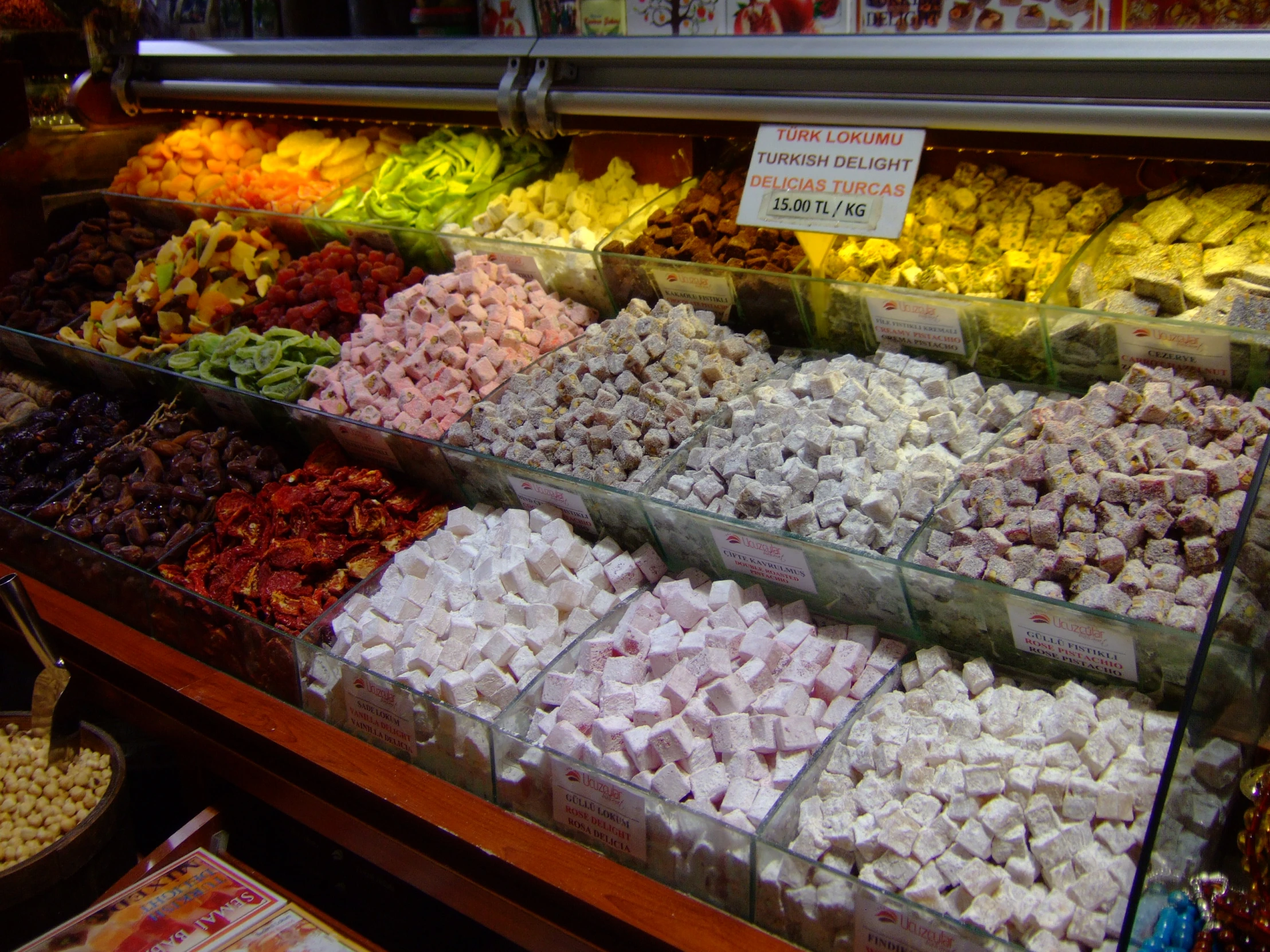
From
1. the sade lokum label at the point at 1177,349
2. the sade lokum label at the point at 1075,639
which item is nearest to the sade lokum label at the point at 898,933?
the sade lokum label at the point at 1075,639

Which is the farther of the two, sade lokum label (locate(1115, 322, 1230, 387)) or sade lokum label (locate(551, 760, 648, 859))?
sade lokum label (locate(1115, 322, 1230, 387))

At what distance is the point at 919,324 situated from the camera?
2.05 m

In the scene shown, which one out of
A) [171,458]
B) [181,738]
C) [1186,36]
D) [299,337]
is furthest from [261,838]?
[1186,36]

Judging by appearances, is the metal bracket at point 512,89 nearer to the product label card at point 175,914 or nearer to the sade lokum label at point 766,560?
the sade lokum label at point 766,560

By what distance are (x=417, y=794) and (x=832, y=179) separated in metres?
1.33

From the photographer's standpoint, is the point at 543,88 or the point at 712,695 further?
the point at 543,88

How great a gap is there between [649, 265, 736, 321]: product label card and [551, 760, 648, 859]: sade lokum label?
1184 millimetres

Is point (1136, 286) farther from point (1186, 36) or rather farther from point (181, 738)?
point (181, 738)

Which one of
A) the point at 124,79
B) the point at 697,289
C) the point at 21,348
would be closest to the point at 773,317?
the point at 697,289

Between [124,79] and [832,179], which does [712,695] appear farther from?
[124,79]

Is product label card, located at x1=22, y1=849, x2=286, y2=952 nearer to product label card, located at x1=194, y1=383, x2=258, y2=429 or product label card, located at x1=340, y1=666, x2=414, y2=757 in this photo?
product label card, located at x1=340, y1=666, x2=414, y2=757

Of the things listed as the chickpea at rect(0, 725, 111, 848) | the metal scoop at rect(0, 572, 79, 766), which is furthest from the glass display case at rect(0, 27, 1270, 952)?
the chickpea at rect(0, 725, 111, 848)

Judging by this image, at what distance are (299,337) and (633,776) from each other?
1636mm

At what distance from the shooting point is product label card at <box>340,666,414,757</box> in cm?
167
